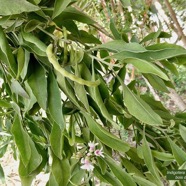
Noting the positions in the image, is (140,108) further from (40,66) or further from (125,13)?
(125,13)

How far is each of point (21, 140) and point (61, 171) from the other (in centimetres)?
7

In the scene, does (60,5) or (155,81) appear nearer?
(60,5)

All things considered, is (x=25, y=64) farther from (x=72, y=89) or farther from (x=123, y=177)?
(x=123, y=177)

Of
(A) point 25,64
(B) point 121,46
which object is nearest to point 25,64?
(A) point 25,64

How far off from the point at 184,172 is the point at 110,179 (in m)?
0.10

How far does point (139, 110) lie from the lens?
312 mm

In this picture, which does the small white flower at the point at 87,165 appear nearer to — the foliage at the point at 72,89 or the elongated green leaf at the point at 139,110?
the foliage at the point at 72,89

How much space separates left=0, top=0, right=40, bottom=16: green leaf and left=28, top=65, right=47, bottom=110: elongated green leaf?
0.09 m

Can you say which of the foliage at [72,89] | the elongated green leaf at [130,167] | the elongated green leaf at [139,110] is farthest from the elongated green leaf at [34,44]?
the elongated green leaf at [130,167]

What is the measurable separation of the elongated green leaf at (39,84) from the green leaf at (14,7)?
0.09 meters

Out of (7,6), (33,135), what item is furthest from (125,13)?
(7,6)

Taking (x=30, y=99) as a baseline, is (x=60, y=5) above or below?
above

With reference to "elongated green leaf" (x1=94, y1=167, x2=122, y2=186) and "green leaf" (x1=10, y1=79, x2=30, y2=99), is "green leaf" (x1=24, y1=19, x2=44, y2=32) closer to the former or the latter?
"green leaf" (x1=10, y1=79, x2=30, y2=99)

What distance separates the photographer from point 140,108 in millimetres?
314
